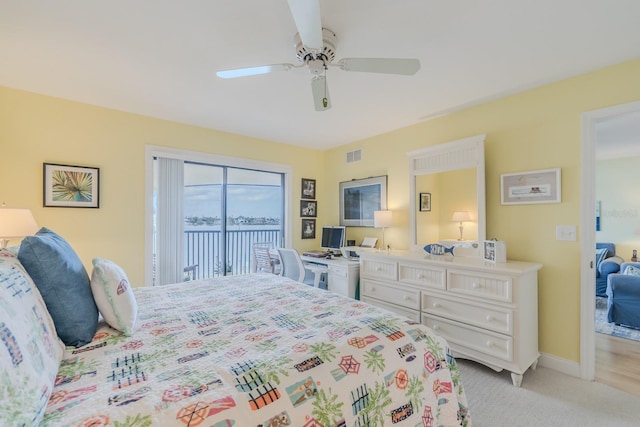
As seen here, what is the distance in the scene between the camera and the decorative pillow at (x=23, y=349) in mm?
717

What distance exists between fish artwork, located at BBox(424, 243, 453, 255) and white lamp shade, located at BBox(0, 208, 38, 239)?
3.51 m

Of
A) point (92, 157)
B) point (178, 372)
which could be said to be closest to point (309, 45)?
point (178, 372)

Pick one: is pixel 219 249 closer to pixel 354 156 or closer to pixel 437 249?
pixel 354 156

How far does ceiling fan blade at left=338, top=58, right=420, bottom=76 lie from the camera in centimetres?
168

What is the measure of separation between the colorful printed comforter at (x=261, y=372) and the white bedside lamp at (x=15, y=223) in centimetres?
124

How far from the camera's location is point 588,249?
7.54ft

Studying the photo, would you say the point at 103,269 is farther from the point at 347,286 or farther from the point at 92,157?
the point at 347,286

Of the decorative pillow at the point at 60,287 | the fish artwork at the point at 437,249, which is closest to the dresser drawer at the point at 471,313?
the fish artwork at the point at 437,249

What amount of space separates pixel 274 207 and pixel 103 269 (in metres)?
3.20

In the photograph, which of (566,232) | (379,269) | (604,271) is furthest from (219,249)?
(604,271)

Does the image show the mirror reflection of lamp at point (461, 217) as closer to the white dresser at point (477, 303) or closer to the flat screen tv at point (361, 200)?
the white dresser at point (477, 303)

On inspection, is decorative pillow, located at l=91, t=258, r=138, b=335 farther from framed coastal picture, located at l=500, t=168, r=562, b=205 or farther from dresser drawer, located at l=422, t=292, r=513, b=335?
framed coastal picture, located at l=500, t=168, r=562, b=205

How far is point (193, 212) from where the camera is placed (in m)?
3.92

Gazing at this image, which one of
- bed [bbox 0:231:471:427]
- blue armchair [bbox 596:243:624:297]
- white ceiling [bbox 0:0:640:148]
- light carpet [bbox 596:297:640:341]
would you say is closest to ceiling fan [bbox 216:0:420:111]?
white ceiling [bbox 0:0:640:148]
